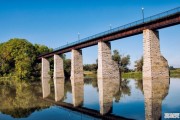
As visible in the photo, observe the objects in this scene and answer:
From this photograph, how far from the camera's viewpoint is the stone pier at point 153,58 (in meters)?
40.8

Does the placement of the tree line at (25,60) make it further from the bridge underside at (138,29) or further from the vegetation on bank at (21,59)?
the bridge underside at (138,29)

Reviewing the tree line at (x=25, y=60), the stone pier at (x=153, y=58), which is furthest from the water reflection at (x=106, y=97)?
the tree line at (x=25, y=60)

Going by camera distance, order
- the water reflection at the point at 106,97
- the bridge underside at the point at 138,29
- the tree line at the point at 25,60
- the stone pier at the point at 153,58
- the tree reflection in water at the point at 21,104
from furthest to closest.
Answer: the tree line at the point at 25,60 → the stone pier at the point at 153,58 → the bridge underside at the point at 138,29 → the tree reflection in water at the point at 21,104 → the water reflection at the point at 106,97

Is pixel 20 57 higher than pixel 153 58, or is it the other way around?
pixel 20 57

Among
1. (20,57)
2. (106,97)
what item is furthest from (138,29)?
(20,57)

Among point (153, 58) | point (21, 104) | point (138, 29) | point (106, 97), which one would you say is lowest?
point (21, 104)

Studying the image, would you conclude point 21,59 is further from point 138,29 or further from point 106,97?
point 106,97

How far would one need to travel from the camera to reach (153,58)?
41.5 metres

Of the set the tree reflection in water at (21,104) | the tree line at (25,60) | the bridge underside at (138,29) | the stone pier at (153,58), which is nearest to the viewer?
the tree reflection in water at (21,104)

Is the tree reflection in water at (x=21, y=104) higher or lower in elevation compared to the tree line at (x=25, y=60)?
lower

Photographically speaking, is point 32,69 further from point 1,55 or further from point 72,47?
point 72,47

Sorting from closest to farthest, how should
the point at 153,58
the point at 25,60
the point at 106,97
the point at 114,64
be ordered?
the point at 106,97, the point at 153,58, the point at 114,64, the point at 25,60

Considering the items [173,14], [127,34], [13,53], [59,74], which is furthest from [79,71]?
[13,53]

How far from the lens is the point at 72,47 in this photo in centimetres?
6775
